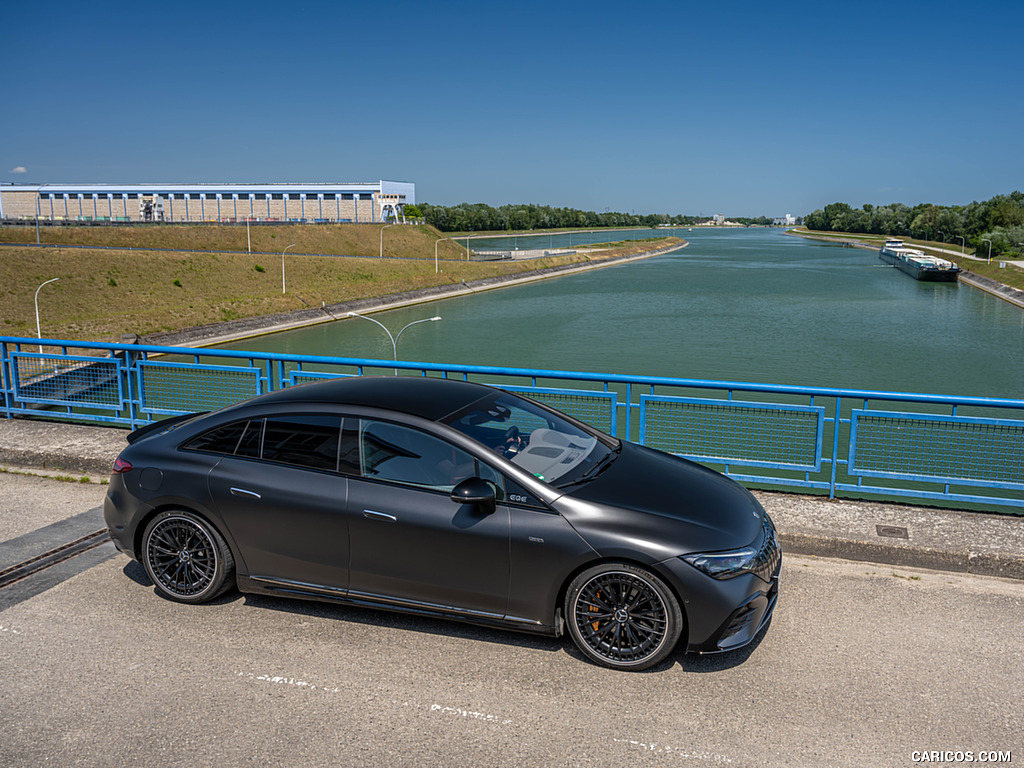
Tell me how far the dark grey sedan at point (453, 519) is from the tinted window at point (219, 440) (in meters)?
0.01

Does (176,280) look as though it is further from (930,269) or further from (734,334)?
(930,269)

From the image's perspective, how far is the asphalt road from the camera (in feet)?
12.3

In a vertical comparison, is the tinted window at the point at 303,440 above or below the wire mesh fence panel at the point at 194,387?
above

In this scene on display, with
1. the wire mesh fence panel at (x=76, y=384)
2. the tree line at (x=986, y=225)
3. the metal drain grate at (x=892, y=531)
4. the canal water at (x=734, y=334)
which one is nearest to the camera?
the metal drain grate at (x=892, y=531)

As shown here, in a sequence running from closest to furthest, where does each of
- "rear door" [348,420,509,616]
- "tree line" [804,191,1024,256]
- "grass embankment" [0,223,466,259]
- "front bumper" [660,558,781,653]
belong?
1. "front bumper" [660,558,781,653]
2. "rear door" [348,420,509,616]
3. "grass embankment" [0,223,466,259]
4. "tree line" [804,191,1024,256]

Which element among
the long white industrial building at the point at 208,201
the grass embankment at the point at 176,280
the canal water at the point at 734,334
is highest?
the long white industrial building at the point at 208,201

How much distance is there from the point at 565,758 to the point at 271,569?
2372mm

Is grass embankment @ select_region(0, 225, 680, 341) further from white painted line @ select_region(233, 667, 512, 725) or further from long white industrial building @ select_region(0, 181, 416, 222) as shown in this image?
white painted line @ select_region(233, 667, 512, 725)

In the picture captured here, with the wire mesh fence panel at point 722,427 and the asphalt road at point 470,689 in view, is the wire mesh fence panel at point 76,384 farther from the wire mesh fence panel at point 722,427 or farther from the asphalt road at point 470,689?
the wire mesh fence panel at point 722,427

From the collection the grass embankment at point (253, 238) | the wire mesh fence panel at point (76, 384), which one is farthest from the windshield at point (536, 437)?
the grass embankment at point (253, 238)

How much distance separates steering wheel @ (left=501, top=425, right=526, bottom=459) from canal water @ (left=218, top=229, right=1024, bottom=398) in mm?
45134

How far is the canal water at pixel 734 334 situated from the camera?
5384 cm

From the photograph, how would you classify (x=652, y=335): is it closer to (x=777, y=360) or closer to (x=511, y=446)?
(x=777, y=360)

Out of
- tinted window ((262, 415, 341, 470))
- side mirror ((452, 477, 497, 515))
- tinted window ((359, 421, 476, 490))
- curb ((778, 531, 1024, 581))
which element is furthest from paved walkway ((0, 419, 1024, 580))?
tinted window ((262, 415, 341, 470))
